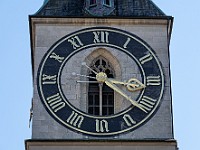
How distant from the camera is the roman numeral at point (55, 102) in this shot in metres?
24.1

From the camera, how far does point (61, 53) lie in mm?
24891

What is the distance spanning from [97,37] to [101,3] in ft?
3.71

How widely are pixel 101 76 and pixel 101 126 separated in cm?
129

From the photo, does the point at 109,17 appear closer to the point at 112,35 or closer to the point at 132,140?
the point at 112,35

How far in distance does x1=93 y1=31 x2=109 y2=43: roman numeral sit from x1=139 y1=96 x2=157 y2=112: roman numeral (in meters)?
1.63

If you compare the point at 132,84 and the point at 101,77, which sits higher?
the point at 101,77

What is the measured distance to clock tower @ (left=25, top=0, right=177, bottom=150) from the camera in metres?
23.7

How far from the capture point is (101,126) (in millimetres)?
23844

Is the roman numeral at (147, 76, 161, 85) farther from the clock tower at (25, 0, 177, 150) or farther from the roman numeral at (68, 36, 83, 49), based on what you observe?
the roman numeral at (68, 36, 83, 49)

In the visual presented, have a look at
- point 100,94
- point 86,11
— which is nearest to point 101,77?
point 100,94

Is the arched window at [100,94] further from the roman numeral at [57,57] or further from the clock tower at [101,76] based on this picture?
the roman numeral at [57,57]

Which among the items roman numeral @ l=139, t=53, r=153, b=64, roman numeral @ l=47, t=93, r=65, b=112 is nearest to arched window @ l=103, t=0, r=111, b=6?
roman numeral @ l=139, t=53, r=153, b=64

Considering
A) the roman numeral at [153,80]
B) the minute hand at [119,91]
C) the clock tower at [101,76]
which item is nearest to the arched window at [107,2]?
the clock tower at [101,76]

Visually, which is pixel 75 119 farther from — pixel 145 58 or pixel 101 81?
pixel 145 58
